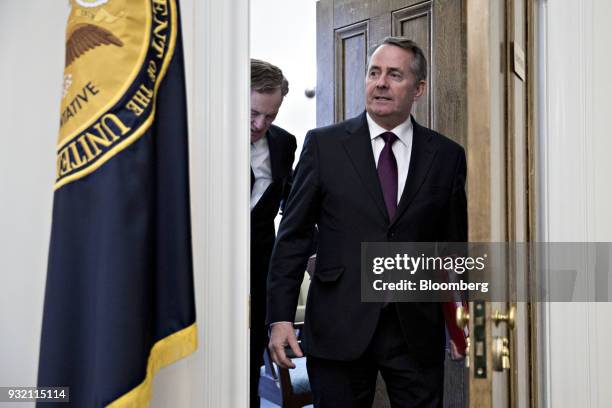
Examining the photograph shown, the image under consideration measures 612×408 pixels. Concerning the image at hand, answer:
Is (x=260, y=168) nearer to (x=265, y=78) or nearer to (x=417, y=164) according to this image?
(x=265, y=78)

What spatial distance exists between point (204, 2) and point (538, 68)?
3.36ft

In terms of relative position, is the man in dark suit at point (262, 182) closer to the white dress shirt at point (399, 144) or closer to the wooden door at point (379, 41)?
the wooden door at point (379, 41)

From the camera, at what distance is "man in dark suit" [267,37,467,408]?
189 cm

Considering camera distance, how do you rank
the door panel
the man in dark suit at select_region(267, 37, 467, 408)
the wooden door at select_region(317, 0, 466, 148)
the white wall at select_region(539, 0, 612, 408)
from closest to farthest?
the white wall at select_region(539, 0, 612, 408), the man in dark suit at select_region(267, 37, 467, 408), the wooden door at select_region(317, 0, 466, 148), the door panel

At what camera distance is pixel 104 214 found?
975 mm

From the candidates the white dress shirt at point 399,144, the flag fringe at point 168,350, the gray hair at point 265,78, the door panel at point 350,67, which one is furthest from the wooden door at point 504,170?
the gray hair at point 265,78

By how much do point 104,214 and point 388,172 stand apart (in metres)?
1.25

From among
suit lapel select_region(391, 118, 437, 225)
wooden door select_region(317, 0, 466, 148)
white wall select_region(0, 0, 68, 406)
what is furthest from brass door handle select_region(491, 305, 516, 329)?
wooden door select_region(317, 0, 466, 148)

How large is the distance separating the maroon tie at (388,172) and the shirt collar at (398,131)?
0.02m

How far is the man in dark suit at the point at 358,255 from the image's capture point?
1.89 m

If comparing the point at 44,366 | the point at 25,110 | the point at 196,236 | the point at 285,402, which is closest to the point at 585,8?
the point at 196,236

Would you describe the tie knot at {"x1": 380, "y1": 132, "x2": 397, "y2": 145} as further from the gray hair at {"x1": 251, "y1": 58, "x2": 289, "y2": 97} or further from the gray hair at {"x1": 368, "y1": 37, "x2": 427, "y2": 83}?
the gray hair at {"x1": 251, "y1": 58, "x2": 289, "y2": 97}

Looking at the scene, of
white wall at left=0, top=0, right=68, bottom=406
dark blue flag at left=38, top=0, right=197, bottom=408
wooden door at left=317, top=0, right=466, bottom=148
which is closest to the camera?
dark blue flag at left=38, top=0, right=197, bottom=408

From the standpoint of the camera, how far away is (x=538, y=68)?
1.80 meters
